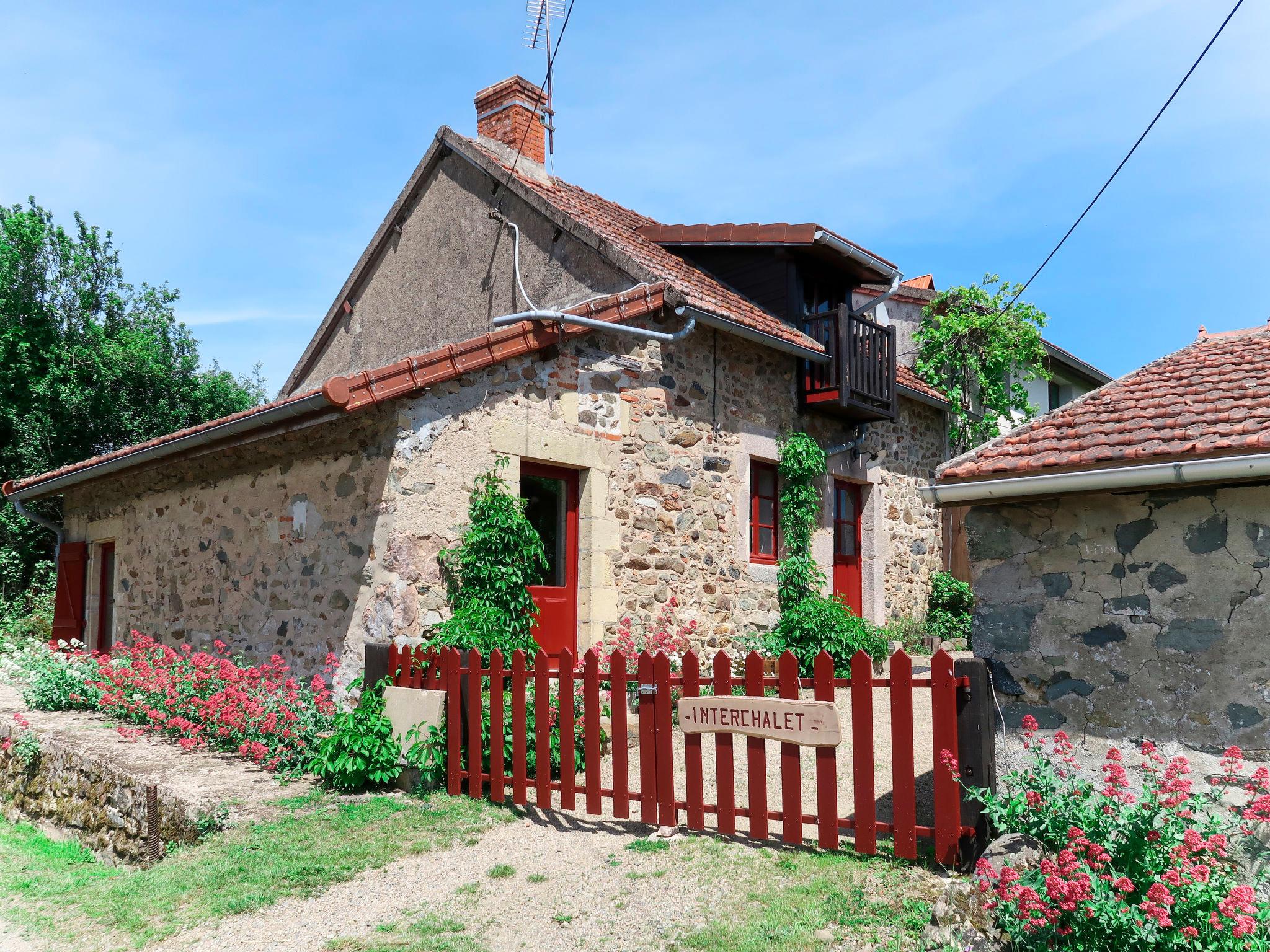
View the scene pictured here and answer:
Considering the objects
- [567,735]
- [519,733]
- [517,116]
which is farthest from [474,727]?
[517,116]

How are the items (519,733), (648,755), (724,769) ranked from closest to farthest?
1. (724,769)
2. (648,755)
3. (519,733)

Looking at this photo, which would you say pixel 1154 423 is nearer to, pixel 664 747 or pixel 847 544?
pixel 664 747

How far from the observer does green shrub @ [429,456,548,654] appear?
22.6 ft

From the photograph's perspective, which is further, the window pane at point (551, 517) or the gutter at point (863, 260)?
the gutter at point (863, 260)

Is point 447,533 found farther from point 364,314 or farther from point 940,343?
point 940,343

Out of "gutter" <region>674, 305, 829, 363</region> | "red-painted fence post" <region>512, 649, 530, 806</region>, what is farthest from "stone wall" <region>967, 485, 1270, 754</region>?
"gutter" <region>674, 305, 829, 363</region>

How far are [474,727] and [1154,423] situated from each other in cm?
398

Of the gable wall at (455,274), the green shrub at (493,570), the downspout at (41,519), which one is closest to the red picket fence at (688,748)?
the green shrub at (493,570)

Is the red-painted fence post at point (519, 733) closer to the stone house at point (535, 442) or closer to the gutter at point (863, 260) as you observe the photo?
the stone house at point (535, 442)

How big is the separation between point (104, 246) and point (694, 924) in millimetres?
20054

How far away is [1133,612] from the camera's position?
4508 millimetres

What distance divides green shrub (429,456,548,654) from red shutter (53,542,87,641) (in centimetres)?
662

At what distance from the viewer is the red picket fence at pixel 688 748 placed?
4.28m

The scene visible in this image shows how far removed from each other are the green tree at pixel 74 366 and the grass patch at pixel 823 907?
15.1 m
